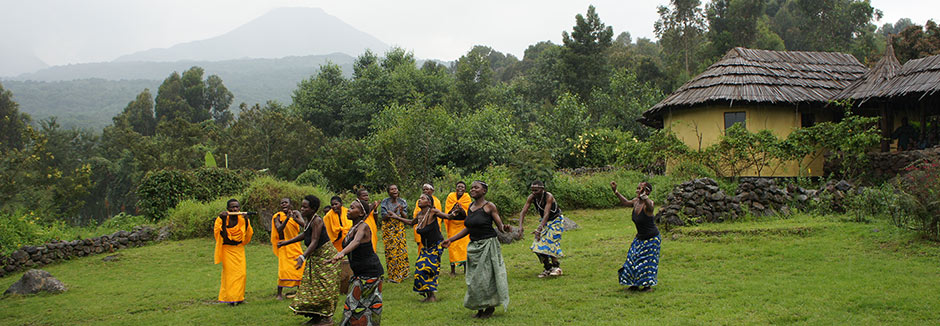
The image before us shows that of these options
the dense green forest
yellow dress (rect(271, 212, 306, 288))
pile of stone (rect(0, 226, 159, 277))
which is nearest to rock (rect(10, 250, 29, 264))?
pile of stone (rect(0, 226, 159, 277))

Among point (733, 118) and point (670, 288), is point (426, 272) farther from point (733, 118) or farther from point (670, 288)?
point (733, 118)

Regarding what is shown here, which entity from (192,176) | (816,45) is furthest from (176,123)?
(816,45)

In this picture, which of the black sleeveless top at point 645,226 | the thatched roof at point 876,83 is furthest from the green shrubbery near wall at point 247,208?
the thatched roof at point 876,83

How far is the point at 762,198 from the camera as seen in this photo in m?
13.7

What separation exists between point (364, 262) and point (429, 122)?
17.2 metres

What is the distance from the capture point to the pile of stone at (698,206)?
13250 millimetres

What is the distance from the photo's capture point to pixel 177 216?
57.2 feet

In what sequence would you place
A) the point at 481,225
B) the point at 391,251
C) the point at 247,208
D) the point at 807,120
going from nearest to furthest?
the point at 481,225 < the point at 391,251 < the point at 247,208 < the point at 807,120

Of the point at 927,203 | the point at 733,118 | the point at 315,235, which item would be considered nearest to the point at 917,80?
the point at 733,118

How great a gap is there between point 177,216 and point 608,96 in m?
24.9

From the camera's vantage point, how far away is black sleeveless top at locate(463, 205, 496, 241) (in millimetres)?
6945

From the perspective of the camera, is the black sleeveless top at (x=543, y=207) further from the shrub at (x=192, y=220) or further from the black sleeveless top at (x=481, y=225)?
the shrub at (x=192, y=220)

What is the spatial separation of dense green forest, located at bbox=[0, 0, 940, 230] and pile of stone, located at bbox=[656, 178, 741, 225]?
556 centimetres

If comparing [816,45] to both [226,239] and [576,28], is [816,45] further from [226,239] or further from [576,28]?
[226,239]
